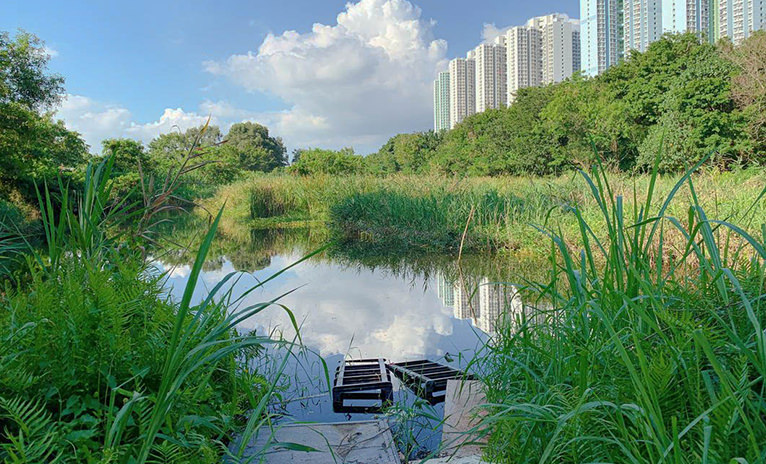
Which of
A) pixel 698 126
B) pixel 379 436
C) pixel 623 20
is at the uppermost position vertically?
pixel 623 20

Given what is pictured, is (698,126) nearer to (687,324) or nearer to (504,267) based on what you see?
(504,267)

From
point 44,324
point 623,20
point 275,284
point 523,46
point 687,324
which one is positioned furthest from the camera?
point 523,46

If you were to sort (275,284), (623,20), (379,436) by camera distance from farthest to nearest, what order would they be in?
(623,20)
(275,284)
(379,436)

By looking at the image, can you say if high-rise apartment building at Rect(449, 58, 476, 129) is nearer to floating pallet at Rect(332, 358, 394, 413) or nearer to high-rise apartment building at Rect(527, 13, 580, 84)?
high-rise apartment building at Rect(527, 13, 580, 84)

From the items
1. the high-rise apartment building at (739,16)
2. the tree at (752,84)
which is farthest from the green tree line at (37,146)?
the high-rise apartment building at (739,16)

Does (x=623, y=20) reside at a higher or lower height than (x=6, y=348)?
higher

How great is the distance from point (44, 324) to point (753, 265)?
2.05 metres

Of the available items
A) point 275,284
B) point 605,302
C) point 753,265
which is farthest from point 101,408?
point 275,284

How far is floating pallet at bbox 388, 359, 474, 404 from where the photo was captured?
2549mm

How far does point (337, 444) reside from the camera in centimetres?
192

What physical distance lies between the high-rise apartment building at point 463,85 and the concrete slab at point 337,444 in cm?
3846

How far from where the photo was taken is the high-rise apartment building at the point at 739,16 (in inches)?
930

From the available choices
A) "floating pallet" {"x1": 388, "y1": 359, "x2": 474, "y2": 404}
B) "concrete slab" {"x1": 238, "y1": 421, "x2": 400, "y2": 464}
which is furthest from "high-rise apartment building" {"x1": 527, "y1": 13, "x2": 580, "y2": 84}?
"concrete slab" {"x1": 238, "y1": 421, "x2": 400, "y2": 464}

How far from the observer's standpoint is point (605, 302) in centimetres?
141
